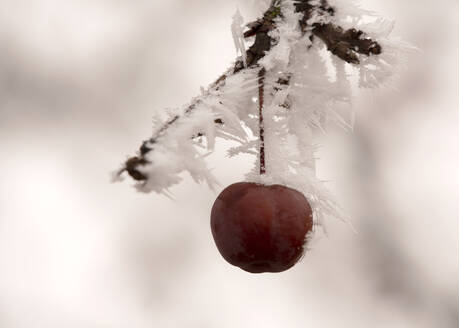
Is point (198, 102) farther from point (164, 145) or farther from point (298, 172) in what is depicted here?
point (298, 172)

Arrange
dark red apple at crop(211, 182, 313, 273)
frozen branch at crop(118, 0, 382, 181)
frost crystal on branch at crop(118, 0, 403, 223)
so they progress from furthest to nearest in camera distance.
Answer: dark red apple at crop(211, 182, 313, 273), frozen branch at crop(118, 0, 382, 181), frost crystal on branch at crop(118, 0, 403, 223)

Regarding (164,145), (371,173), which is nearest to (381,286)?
(371,173)

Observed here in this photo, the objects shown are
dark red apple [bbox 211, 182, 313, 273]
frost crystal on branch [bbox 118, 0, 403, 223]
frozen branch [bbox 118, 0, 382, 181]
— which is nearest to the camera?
frost crystal on branch [bbox 118, 0, 403, 223]

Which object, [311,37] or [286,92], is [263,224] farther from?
[311,37]

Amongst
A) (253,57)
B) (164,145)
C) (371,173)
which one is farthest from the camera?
(371,173)

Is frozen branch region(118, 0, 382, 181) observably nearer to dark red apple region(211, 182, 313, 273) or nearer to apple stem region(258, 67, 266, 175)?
apple stem region(258, 67, 266, 175)

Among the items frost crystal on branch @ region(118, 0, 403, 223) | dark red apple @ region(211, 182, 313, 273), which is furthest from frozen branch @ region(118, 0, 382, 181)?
dark red apple @ region(211, 182, 313, 273)
